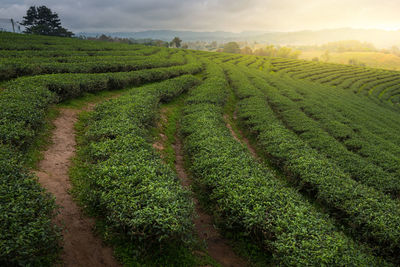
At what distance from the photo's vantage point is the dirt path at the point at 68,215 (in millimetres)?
Answer: 4969

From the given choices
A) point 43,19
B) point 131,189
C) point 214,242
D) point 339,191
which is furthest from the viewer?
point 43,19

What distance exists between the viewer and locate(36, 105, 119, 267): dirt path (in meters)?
4.97

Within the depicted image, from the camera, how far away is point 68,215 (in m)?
5.93

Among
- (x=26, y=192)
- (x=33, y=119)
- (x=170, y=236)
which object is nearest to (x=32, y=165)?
(x=33, y=119)

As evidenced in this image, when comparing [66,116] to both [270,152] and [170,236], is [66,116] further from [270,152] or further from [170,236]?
[270,152]

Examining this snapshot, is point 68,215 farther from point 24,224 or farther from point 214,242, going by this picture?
point 214,242

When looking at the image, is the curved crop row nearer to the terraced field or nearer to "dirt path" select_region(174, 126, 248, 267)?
the terraced field

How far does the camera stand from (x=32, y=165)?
7.28 metres

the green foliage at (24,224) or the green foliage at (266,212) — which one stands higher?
the green foliage at (24,224)

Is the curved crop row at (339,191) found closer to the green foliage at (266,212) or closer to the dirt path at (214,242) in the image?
the green foliage at (266,212)

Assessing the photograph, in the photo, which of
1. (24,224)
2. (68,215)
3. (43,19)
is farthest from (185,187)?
(43,19)

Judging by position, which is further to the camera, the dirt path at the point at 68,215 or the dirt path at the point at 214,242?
the dirt path at the point at 214,242

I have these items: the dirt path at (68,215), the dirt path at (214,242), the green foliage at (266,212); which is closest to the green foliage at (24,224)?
the dirt path at (68,215)

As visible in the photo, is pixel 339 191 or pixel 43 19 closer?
pixel 339 191
